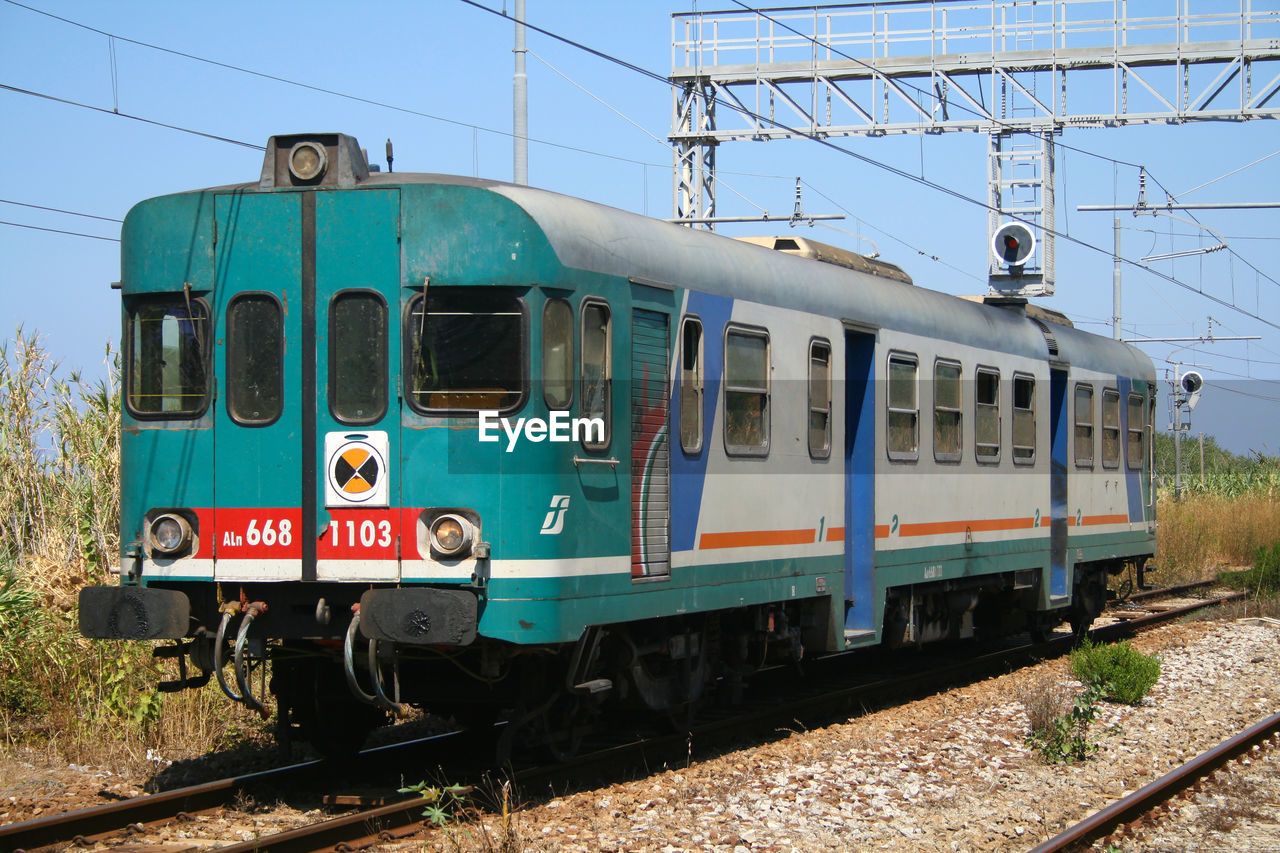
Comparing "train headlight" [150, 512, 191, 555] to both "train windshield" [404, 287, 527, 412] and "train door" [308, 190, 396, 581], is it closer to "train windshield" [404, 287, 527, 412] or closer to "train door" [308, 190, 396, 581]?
"train door" [308, 190, 396, 581]

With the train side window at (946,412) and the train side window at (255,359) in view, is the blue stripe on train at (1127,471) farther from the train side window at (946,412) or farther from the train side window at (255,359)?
the train side window at (255,359)

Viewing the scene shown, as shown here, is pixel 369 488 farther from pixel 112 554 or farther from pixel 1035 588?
pixel 1035 588

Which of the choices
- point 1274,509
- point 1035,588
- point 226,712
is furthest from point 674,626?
point 1274,509

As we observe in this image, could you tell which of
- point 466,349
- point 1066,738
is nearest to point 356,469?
point 466,349

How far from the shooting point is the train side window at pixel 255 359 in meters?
8.27

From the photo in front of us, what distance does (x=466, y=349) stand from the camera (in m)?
8.11

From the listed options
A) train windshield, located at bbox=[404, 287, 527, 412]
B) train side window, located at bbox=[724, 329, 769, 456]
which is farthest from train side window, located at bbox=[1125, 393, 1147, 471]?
train windshield, located at bbox=[404, 287, 527, 412]

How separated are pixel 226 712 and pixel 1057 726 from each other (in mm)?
5737

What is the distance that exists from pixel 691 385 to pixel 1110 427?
30.2ft

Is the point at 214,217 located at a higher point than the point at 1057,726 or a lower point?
higher

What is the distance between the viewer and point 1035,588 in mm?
15211

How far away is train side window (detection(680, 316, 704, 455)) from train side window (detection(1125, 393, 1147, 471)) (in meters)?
9.59

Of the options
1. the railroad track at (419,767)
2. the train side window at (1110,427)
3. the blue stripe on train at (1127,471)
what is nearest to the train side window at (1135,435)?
the blue stripe on train at (1127,471)

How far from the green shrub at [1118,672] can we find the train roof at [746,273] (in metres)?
3.09
